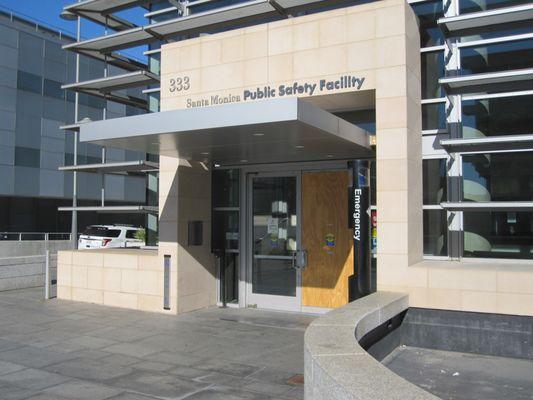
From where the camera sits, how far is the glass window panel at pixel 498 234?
863 centimetres

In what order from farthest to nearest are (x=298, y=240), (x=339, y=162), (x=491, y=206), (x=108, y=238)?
(x=108, y=238) → (x=298, y=240) → (x=339, y=162) → (x=491, y=206)

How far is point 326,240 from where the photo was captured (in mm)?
10133

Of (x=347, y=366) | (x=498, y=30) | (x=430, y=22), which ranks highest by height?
(x=430, y=22)

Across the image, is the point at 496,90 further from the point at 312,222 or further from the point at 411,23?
the point at 312,222

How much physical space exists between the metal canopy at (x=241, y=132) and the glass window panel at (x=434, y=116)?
1.10 meters

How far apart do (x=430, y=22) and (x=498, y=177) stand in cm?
299

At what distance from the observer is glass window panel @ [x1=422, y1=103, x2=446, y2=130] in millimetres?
9414

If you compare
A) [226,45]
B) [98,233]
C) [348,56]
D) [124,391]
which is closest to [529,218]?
[348,56]

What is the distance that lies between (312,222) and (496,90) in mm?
3834

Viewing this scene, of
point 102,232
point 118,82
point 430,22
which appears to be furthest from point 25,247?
point 430,22

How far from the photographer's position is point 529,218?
8602 millimetres

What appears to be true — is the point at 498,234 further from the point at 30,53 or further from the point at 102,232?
the point at 30,53

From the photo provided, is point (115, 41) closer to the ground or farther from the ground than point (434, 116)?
farther from the ground

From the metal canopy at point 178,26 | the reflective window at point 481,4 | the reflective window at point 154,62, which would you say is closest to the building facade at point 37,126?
the metal canopy at point 178,26
